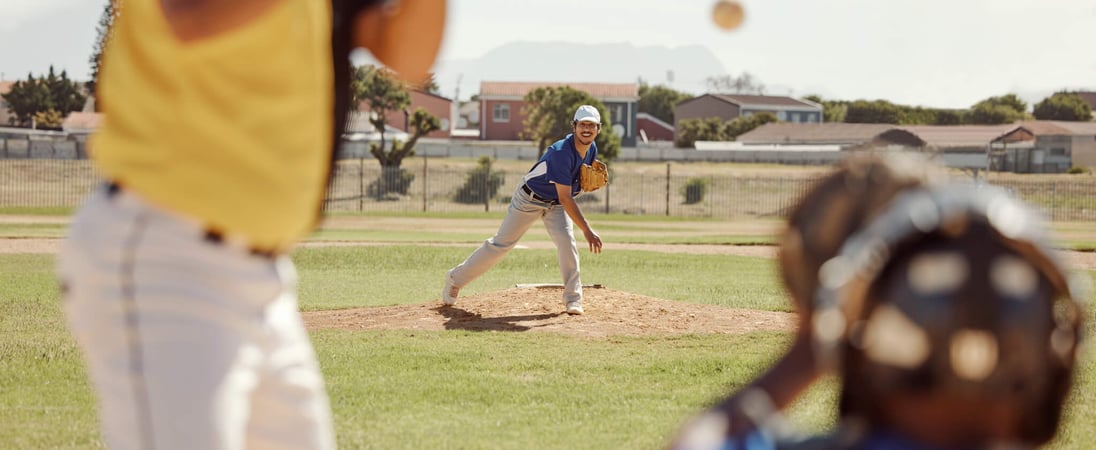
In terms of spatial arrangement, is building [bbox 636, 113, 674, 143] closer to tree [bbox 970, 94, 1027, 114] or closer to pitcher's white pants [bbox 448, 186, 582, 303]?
tree [bbox 970, 94, 1027, 114]

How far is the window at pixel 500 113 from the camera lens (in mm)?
91438

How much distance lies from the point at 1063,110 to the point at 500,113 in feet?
141

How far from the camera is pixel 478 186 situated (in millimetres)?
42219

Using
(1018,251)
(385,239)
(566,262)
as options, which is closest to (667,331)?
(566,262)

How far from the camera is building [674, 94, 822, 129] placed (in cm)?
10119

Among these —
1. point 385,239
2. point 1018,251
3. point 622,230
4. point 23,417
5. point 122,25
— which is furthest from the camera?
point 622,230

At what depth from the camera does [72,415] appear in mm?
6641

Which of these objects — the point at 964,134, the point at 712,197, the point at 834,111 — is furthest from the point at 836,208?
the point at 834,111

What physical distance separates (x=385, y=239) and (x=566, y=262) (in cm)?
1348

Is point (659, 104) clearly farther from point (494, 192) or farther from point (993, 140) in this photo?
point (494, 192)

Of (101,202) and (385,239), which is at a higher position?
(101,202)

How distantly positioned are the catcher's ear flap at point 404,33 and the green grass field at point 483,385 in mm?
3315

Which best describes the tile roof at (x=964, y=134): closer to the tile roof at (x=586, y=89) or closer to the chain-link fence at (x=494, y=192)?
the chain-link fence at (x=494, y=192)

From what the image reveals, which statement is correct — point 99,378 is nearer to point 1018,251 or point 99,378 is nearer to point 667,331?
point 1018,251
